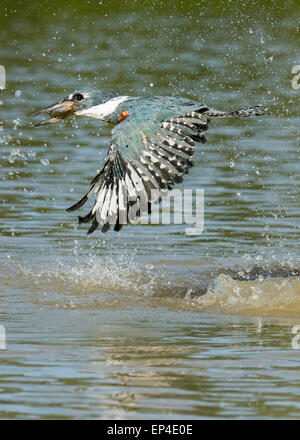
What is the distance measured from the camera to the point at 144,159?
7.09 metres

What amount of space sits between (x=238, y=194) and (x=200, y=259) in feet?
5.94

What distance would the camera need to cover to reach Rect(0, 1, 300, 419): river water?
5.53 metres

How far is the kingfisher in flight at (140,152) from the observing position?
6.80 meters

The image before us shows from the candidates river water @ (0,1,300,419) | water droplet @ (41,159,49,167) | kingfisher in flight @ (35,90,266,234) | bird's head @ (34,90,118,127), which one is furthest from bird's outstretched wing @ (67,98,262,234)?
water droplet @ (41,159,49,167)

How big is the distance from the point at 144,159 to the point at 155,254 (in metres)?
1.91

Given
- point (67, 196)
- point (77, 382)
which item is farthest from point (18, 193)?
point (77, 382)

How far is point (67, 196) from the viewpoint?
10336 millimetres

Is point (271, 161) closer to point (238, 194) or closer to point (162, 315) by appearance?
point (238, 194)
